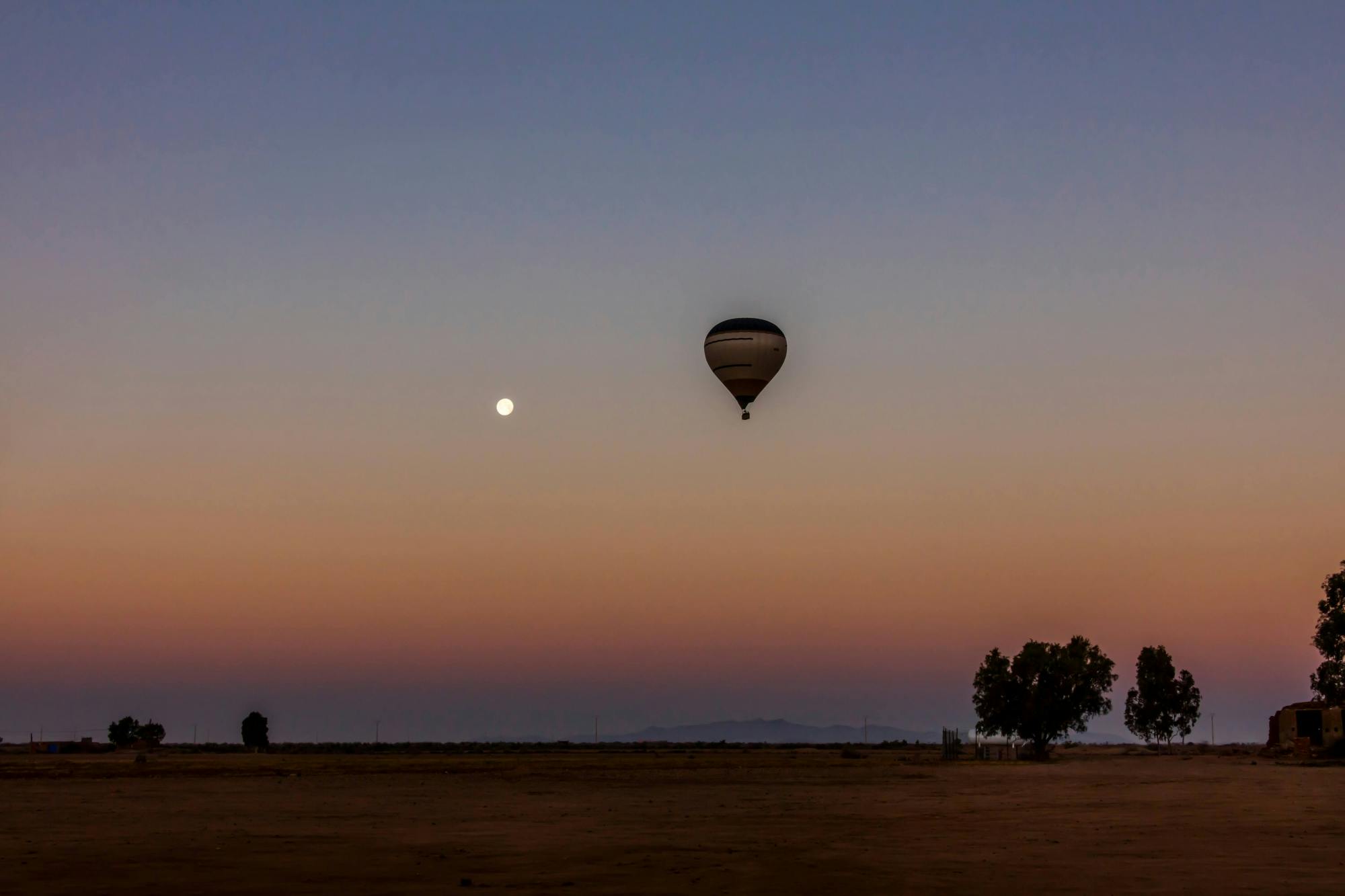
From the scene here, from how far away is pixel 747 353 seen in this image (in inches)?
2766

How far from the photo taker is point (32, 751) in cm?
11925

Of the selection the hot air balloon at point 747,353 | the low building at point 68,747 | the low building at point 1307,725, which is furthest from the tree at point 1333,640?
the low building at point 68,747

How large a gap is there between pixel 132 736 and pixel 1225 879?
13115cm

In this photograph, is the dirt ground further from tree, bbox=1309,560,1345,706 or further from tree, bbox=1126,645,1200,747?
tree, bbox=1126,645,1200,747

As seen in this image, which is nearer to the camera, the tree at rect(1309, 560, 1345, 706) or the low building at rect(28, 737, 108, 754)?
the tree at rect(1309, 560, 1345, 706)

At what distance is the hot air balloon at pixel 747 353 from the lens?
70.2 metres

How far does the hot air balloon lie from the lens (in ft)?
230

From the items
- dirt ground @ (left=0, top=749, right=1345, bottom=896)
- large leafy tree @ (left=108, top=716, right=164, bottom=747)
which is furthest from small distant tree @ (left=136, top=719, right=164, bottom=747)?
dirt ground @ (left=0, top=749, right=1345, bottom=896)

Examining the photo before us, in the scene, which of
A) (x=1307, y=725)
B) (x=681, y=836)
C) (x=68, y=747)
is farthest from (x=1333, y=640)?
(x=68, y=747)

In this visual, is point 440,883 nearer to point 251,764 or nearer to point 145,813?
point 145,813

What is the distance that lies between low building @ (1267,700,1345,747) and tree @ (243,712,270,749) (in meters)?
104

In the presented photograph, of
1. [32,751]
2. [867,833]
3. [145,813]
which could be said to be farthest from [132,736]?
[867,833]

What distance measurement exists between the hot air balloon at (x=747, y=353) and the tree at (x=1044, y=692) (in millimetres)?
44235

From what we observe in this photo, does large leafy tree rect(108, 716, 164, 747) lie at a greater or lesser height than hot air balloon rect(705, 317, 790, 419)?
lesser
